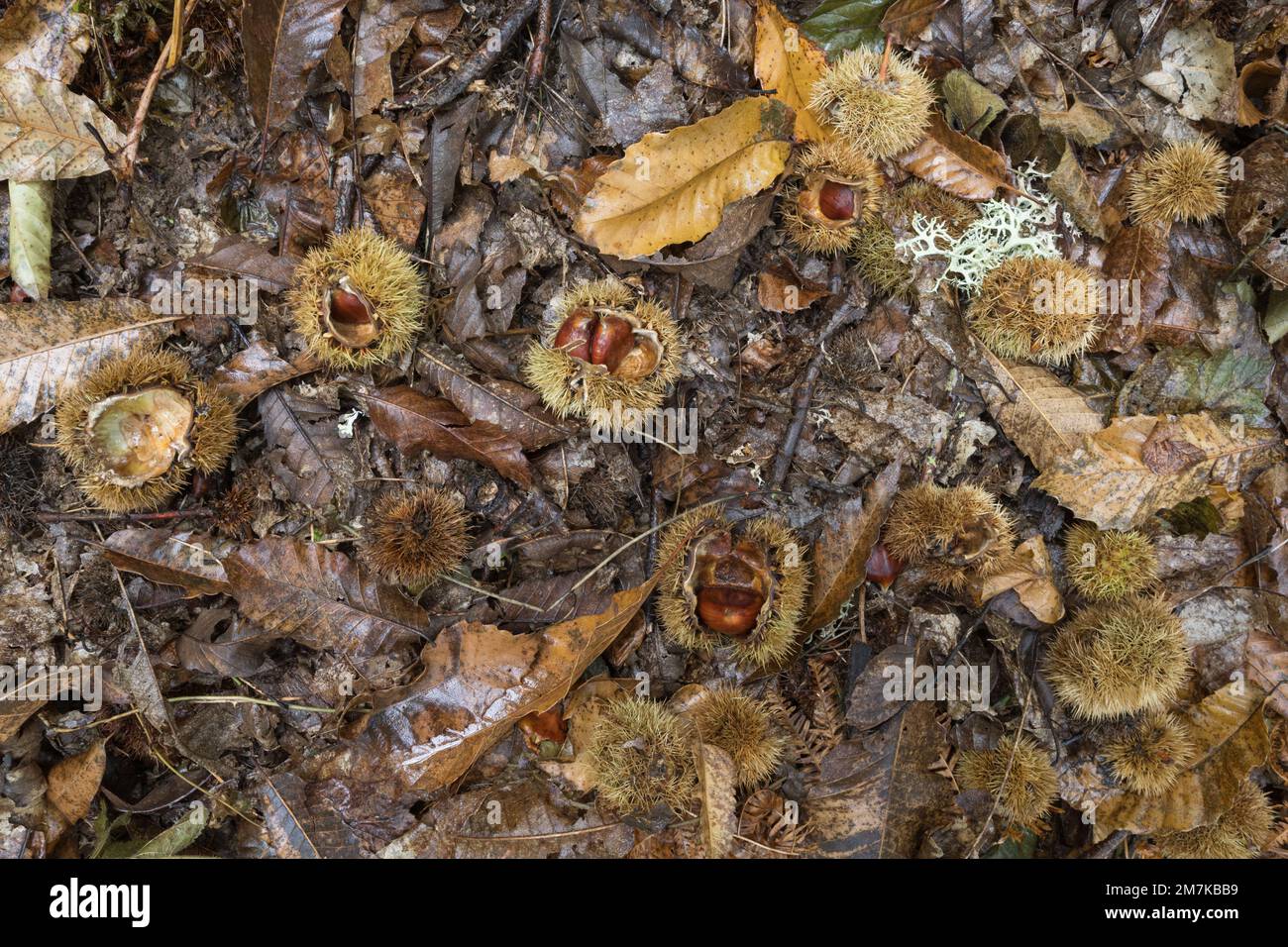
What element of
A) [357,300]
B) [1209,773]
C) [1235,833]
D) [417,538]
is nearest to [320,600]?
[417,538]

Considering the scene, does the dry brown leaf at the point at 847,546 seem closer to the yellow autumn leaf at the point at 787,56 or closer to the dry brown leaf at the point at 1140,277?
the dry brown leaf at the point at 1140,277

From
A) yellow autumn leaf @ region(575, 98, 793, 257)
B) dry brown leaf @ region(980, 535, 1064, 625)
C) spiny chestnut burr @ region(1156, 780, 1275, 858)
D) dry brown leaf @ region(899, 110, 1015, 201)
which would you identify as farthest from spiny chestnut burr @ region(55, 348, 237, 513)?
spiny chestnut burr @ region(1156, 780, 1275, 858)

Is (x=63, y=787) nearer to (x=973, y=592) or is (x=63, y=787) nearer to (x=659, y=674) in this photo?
(x=659, y=674)

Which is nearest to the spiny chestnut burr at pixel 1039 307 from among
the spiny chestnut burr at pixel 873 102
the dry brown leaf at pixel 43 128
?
the spiny chestnut burr at pixel 873 102

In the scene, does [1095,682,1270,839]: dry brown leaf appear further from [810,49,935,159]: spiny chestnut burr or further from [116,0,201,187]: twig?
[116,0,201,187]: twig

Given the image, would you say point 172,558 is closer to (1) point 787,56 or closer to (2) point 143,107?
(2) point 143,107
